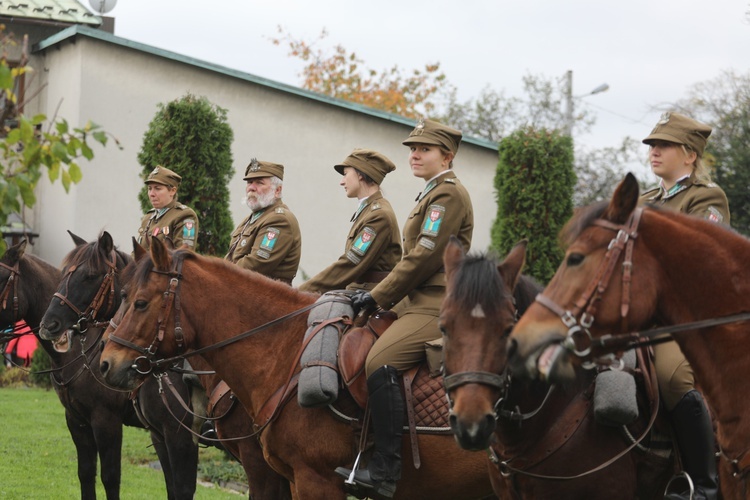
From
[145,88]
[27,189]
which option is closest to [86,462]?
[27,189]

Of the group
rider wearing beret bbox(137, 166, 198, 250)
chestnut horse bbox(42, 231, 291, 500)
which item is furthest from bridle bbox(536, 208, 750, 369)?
rider wearing beret bbox(137, 166, 198, 250)

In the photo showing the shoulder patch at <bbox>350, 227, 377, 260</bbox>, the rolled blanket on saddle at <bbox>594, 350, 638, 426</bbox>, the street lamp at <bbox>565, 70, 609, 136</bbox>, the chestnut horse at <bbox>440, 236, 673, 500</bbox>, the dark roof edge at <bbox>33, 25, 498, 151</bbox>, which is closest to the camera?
the chestnut horse at <bbox>440, 236, 673, 500</bbox>

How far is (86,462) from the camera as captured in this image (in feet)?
31.0

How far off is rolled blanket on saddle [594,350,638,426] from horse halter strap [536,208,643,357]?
960mm

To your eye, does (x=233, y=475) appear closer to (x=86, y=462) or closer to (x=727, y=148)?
(x=86, y=462)

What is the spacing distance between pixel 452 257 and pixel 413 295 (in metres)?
1.30

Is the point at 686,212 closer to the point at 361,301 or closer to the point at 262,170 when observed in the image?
the point at 361,301

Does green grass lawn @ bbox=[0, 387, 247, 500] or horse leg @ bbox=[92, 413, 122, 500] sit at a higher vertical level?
horse leg @ bbox=[92, 413, 122, 500]

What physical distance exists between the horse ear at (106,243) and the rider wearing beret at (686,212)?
16.0ft

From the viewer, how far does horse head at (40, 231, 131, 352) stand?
8961 millimetres

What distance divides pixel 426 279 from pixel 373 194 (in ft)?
4.05

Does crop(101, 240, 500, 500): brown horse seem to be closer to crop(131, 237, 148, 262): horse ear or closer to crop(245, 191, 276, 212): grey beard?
crop(131, 237, 148, 262): horse ear

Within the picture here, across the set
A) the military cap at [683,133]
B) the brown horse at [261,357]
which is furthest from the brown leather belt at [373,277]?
the military cap at [683,133]

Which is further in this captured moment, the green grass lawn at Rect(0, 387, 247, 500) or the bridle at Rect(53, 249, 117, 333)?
the green grass lawn at Rect(0, 387, 247, 500)
